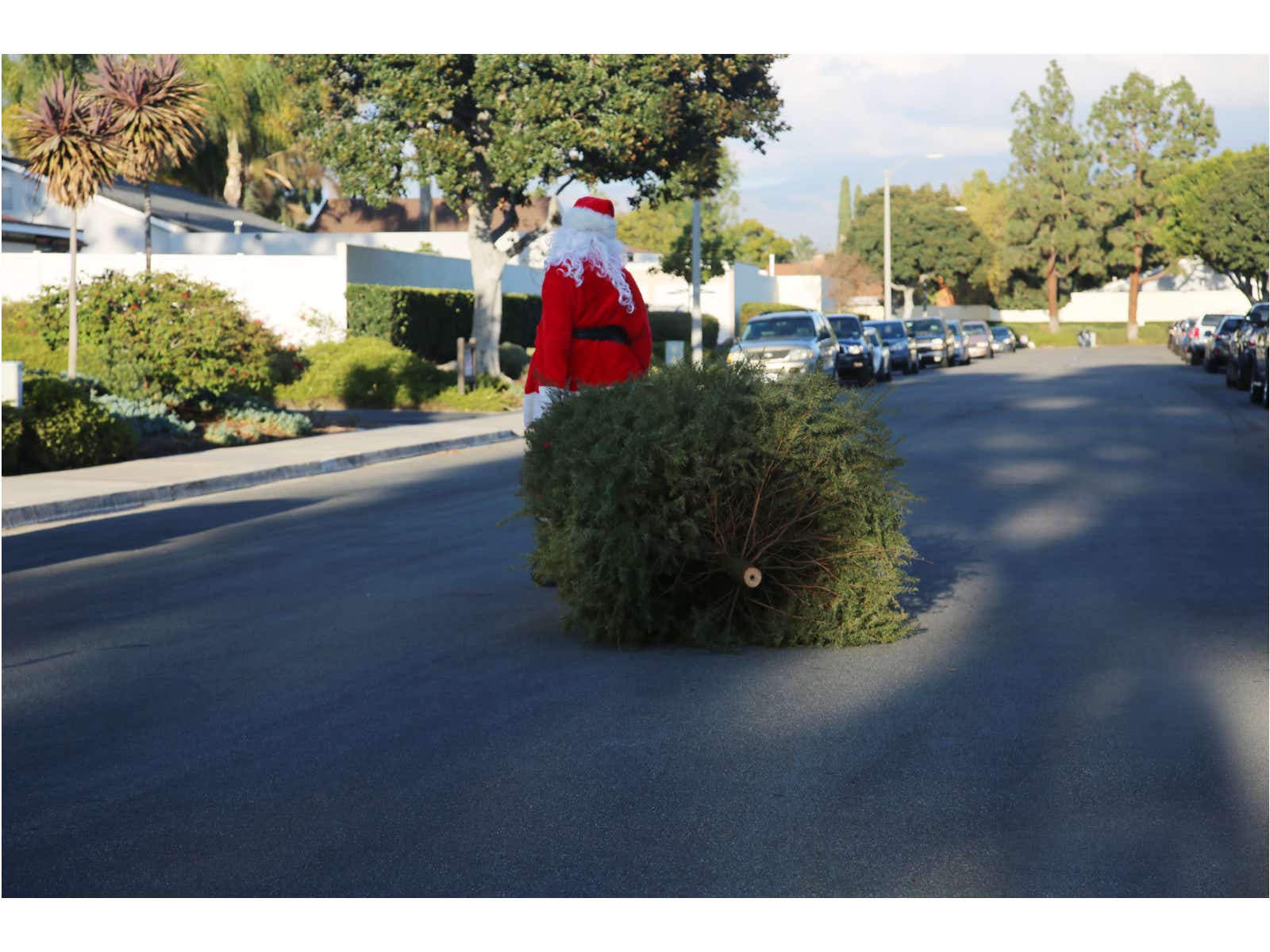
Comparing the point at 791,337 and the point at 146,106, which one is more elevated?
the point at 146,106

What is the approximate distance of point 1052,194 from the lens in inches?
3757

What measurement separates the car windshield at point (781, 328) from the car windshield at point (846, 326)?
404 cm

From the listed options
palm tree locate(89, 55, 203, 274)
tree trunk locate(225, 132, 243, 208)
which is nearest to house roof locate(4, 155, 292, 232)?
tree trunk locate(225, 132, 243, 208)

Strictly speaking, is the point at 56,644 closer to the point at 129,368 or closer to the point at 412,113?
the point at 129,368

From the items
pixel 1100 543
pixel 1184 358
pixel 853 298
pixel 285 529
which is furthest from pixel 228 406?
pixel 853 298

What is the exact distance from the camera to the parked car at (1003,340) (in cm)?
7406

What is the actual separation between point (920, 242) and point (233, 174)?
46.2m

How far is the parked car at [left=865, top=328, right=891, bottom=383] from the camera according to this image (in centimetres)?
3894

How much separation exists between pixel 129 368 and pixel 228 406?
183cm

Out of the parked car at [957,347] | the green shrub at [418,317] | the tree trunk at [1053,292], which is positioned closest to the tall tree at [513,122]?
the green shrub at [418,317]

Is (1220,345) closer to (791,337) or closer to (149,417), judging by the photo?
(791,337)

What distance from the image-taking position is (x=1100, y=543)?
448 inches

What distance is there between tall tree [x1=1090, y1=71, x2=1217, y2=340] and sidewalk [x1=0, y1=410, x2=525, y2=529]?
3153 inches

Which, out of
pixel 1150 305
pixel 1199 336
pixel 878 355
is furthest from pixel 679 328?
pixel 1150 305
